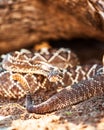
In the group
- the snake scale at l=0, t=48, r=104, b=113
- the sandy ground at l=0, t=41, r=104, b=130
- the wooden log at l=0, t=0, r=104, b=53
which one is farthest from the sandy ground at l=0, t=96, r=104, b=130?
the wooden log at l=0, t=0, r=104, b=53

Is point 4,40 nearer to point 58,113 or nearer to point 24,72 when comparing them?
point 24,72

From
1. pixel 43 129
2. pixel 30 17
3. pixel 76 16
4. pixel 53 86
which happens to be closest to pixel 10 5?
pixel 30 17

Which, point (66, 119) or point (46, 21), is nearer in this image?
point (66, 119)

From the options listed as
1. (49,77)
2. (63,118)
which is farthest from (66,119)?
(49,77)

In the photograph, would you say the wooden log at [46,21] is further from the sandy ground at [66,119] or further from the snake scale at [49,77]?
the sandy ground at [66,119]

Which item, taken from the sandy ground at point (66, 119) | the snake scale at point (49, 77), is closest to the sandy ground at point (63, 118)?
the sandy ground at point (66, 119)

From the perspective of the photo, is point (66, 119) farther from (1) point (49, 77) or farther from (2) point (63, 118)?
(1) point (49, 77)
